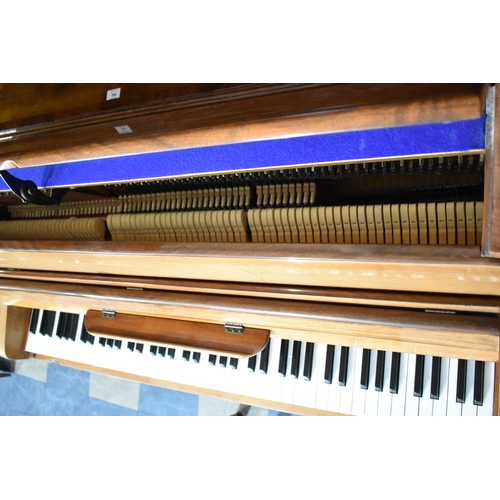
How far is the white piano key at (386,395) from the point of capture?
175 cm

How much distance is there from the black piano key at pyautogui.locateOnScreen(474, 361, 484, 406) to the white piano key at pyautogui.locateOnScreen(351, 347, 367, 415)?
453 mm

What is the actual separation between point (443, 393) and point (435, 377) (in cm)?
7

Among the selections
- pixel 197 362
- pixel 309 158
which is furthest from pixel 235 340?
pixel 309 158

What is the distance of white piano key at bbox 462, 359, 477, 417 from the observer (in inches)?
63.8

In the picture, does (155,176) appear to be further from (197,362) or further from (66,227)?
(197,362)

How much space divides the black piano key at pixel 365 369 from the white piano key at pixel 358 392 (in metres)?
0.01

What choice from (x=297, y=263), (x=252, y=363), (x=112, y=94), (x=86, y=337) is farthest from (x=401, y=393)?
(x=86, y=337)

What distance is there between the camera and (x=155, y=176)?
1514mm

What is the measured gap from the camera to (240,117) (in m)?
0.98

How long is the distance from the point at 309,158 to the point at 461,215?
542 mm

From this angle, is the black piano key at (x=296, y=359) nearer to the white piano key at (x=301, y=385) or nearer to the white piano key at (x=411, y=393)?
the white piano key at (x=301, y=385)

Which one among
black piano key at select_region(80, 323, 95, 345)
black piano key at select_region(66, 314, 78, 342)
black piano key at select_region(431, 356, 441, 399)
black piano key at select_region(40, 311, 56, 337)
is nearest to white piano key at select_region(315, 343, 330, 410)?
black piano key at select_region(431, 356, 441, 399)

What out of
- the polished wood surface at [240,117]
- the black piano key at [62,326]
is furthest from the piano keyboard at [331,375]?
the polished wood surface at [240,117]

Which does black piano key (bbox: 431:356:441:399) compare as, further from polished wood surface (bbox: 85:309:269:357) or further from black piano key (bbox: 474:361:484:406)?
polished wood surface (bbox: 85:309:269:357)
